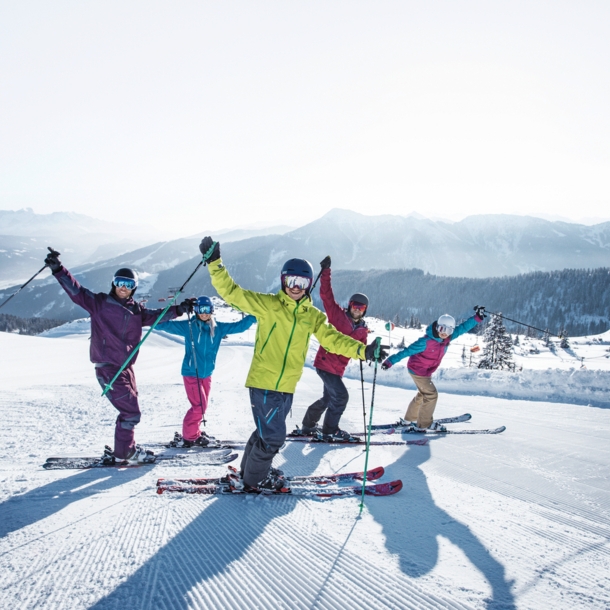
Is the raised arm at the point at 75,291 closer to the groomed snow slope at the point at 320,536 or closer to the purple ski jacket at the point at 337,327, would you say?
the groomed snow slope at the point at 320,536

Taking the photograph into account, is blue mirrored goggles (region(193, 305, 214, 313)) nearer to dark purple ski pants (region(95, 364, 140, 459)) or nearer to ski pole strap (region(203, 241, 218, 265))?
dark purple ski pants (region(95, 364, 140, 459))

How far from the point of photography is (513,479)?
415cm

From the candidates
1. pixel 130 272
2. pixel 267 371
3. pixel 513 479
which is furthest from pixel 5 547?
pixel 513 479

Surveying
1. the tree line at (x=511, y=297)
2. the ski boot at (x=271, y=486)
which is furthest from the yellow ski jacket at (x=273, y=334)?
the tree line at (x=511, y=297)

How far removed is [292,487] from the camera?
3.66m

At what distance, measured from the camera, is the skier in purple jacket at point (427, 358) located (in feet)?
20.9

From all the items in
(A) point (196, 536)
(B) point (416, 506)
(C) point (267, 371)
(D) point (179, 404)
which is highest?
(C) point (267, 371)

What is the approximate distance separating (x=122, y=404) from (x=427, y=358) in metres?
4.62

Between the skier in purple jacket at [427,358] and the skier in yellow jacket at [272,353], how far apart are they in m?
3.05

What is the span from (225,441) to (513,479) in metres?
3.60

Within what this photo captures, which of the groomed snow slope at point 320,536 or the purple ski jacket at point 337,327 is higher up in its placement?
the purple ski jacket at point 337,327

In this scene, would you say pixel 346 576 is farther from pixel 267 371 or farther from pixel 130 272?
pixel 130 272

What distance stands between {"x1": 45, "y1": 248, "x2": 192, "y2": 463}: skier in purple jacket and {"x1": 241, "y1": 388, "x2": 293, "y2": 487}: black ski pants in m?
1.52

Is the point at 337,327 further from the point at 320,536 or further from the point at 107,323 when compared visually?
the point at 320,536
